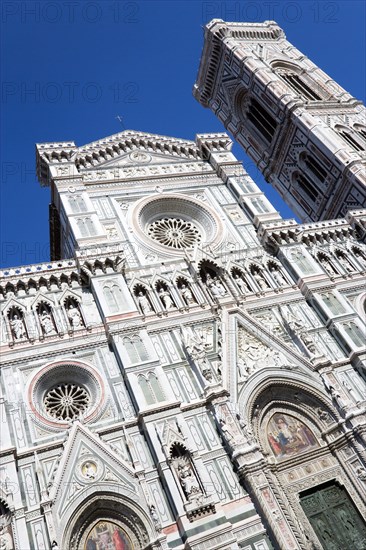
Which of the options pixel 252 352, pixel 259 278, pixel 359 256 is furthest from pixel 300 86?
pixel 252 352

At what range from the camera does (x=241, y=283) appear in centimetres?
2061

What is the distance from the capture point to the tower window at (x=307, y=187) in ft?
98.1

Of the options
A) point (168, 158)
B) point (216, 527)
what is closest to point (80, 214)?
point (168, 158)

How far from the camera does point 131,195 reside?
77.1ft

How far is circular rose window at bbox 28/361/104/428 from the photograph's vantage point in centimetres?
1552

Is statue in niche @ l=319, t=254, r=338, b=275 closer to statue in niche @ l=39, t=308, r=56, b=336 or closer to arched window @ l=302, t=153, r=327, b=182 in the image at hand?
arched window @ l=302, t=153, r=327, b=182

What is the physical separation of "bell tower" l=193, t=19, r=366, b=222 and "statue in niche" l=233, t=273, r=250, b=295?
9136 mm

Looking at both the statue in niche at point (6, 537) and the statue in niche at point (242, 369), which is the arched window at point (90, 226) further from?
the statue in niche at point (6, 537)

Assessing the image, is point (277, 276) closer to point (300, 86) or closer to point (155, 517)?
point (155, 517)

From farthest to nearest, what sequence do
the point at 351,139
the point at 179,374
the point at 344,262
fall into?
the point at 351,139
the point at 344,262
the point at 179,374

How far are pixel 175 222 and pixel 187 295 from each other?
5.38 m

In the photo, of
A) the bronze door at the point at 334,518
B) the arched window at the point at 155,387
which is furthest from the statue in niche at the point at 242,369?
the bronze door at the point at 334,518

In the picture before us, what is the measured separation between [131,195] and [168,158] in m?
3.93

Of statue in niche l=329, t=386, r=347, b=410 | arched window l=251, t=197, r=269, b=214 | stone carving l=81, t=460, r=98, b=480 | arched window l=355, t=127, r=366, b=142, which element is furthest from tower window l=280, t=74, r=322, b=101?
stone carving l=81, t=460, r=98, b=480
